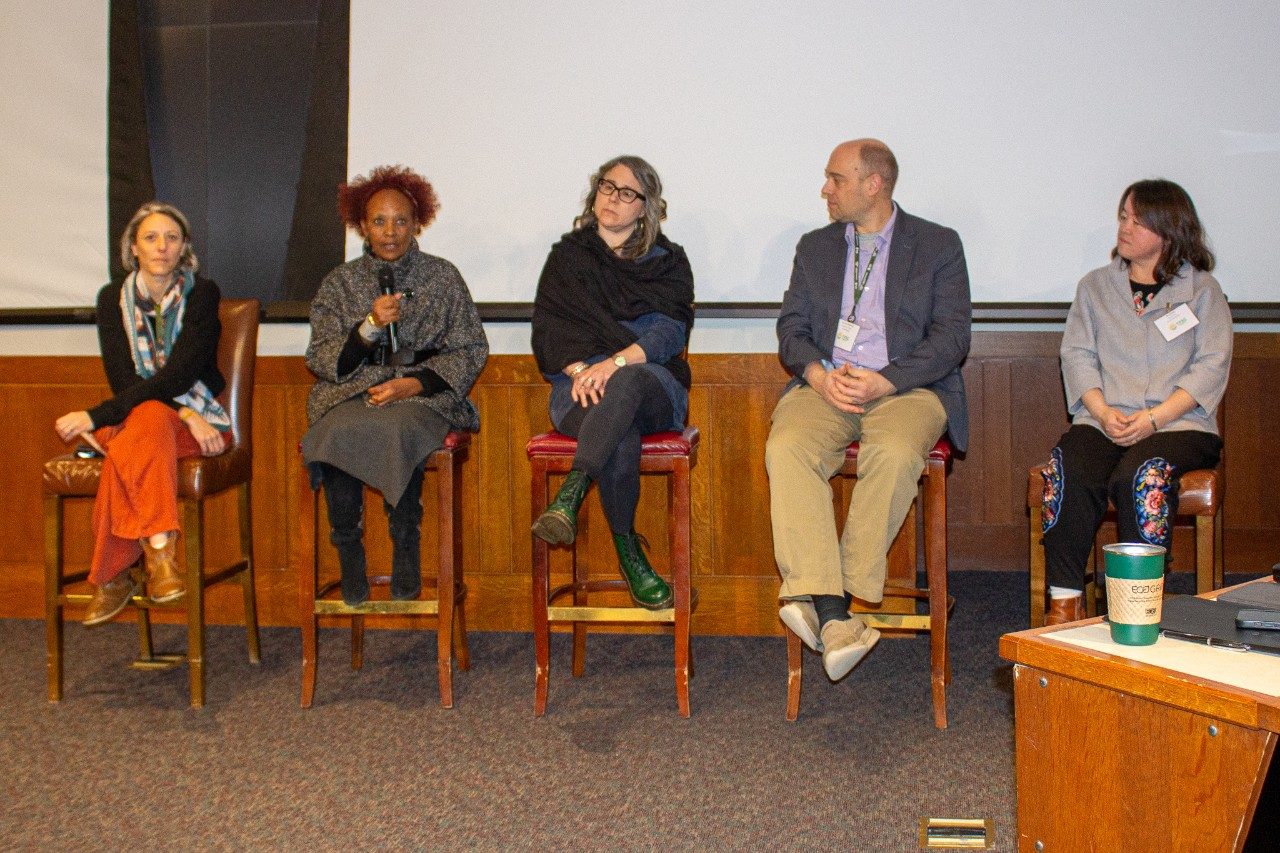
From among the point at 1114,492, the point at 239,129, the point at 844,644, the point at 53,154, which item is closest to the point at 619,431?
the point at 844,644

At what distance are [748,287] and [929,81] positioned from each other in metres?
0.83

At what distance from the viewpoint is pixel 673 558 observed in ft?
8.83

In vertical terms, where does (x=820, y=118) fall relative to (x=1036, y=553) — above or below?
above

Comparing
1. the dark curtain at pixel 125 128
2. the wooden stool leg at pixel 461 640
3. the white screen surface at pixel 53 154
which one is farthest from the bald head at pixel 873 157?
the white screen surface at pixel 53 154

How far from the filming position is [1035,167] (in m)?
3.40

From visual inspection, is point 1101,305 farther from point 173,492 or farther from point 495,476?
point 173,492

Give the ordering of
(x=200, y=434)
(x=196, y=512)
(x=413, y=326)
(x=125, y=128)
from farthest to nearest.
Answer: (x=125, y=128)
(x=413, y=326)
(x=200, y=434)
(x=196, y=512)

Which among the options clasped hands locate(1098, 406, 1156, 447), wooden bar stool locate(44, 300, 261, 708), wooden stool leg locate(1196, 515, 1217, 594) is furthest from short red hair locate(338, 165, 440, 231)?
wooden stool leg locate(1196, 515, 1217, 594)

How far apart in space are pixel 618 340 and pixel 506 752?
110 cm

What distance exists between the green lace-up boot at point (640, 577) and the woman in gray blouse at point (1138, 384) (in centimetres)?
94

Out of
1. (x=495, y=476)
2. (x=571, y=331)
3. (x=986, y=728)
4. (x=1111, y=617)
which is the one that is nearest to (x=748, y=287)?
(x=571, y=331)

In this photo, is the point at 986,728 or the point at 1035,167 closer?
the point at 986,728

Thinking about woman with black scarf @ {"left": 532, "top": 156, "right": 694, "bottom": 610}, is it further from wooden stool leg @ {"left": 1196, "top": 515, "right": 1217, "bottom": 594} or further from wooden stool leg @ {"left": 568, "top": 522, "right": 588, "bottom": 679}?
wooden stool leg @ {"left": 1196, "top": 515, "right": 1217, "bottom": 594}

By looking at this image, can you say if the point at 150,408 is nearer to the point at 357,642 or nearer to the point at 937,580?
the point at 357,642
